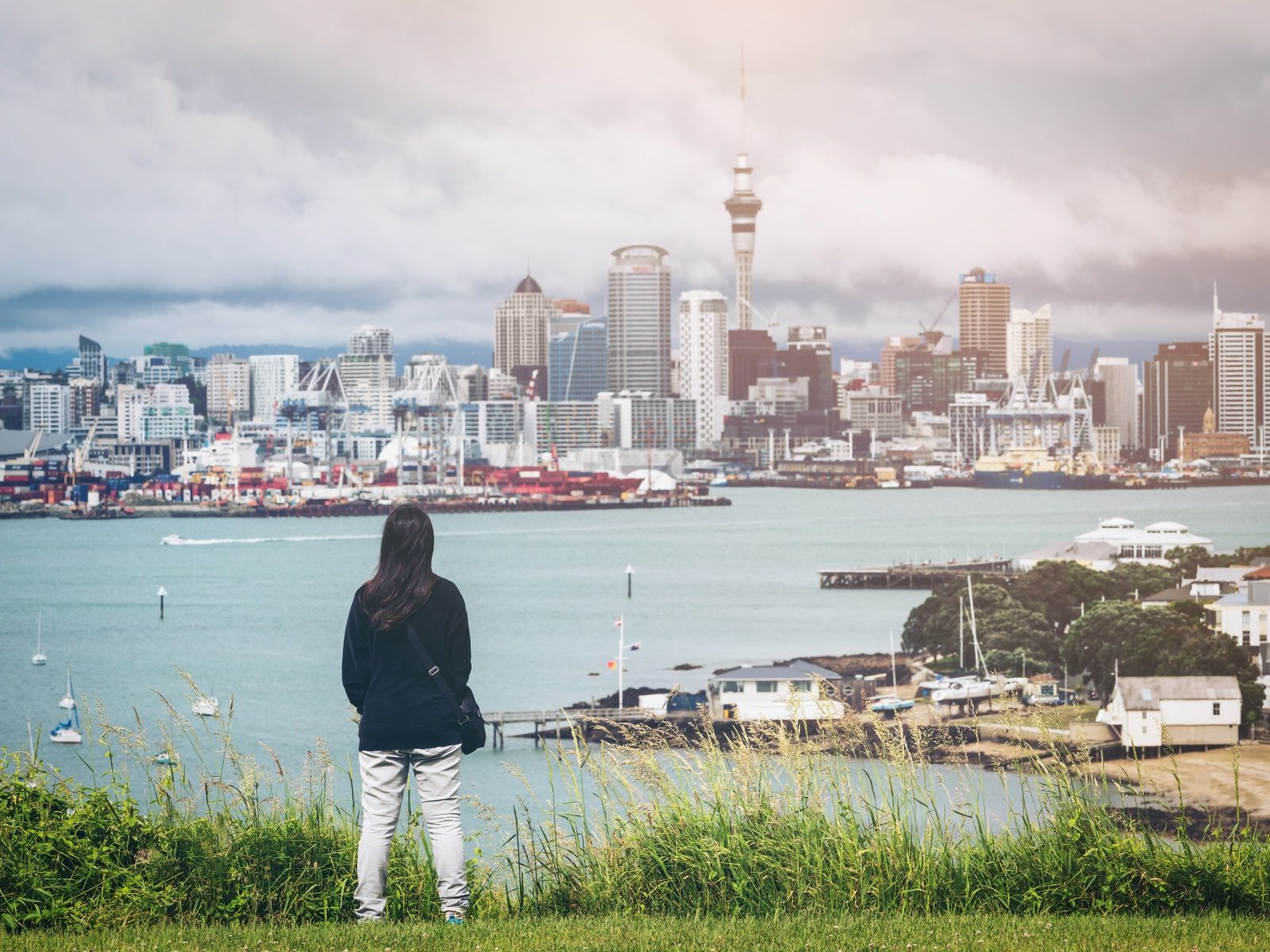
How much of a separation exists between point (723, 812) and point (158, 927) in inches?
25.1

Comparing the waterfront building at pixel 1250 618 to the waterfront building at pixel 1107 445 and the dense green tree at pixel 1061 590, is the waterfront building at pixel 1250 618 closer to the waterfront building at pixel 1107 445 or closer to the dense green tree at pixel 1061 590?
the dense green tree at pixel 1061 590

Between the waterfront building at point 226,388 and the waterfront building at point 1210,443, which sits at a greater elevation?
the waterfront building at point 226,388

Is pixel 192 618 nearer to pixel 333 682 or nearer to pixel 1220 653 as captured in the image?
pixel 333 682

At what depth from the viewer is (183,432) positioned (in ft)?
Result: 195

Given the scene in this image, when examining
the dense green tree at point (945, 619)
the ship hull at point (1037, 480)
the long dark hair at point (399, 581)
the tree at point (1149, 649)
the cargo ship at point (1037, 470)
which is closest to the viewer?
the long dark hair at point (399, 581)

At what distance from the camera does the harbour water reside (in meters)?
12.6

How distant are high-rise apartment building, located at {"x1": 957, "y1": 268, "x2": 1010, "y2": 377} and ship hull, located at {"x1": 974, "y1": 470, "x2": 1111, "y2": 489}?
6234mm

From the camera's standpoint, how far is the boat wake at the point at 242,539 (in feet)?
110

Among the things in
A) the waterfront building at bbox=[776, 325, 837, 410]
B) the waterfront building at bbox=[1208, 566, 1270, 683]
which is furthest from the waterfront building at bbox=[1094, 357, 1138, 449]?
the waterfront building at bbox=[1208, 566, 1270, 683]

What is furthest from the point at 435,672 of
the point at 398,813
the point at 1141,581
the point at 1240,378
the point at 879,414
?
the point at 879,414

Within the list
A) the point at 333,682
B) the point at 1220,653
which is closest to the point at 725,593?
the point at 333,682

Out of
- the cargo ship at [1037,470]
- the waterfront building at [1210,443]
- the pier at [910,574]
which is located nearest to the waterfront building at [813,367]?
the cargo ship at [1037,470]

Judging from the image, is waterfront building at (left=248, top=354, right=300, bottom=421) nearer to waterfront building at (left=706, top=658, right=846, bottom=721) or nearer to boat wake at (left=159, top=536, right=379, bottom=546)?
boat wake at (left=159, top=536, right=379, bottom=546)

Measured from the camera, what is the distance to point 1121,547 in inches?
861
